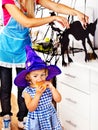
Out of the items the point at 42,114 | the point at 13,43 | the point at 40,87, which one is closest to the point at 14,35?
the point at 13,43

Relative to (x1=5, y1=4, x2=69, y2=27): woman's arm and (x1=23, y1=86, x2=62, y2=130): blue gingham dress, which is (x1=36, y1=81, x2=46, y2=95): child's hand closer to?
(x1=23, y1=86, x2=62, y2=130): blue gingham dress

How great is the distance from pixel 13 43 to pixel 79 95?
0.61m

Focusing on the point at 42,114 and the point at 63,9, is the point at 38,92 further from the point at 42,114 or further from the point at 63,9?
the point at 63,9

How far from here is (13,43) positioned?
230 cm

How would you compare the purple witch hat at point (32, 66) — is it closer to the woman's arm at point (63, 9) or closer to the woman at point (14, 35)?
the woman at point (14, 35)

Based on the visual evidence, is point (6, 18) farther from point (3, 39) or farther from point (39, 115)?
point (39, 115)

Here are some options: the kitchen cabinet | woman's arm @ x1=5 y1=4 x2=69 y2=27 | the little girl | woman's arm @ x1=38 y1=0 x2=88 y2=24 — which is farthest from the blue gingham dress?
woman's arm @ x1=38 y1=0 x2=88 y2=24

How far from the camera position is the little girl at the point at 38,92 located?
1.95 meters

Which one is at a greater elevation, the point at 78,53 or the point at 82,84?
the point at 78,53

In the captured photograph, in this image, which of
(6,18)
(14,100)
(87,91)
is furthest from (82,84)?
(14,100)

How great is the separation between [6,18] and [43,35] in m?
0.96

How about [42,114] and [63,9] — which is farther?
[63,9]

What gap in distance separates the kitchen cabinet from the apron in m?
0.31

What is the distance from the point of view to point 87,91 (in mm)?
2213
